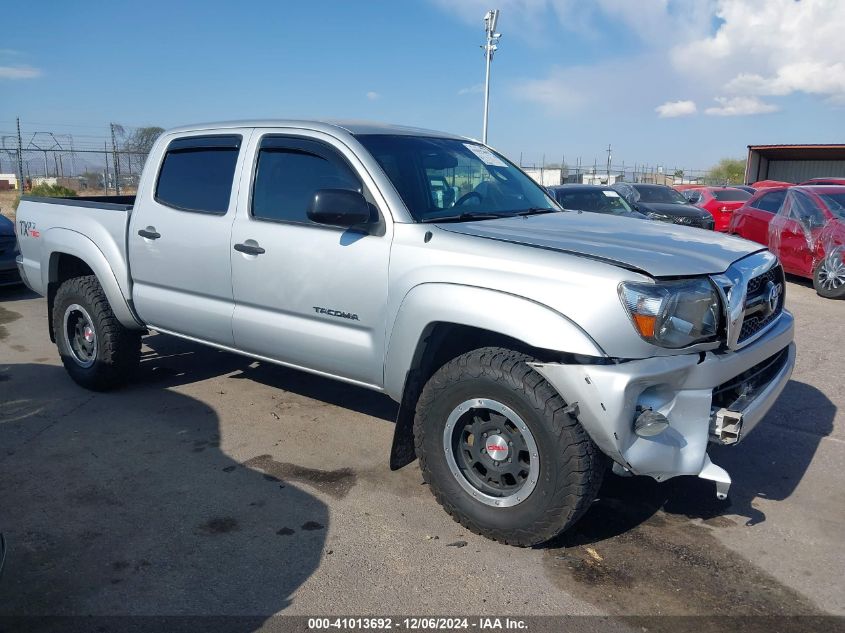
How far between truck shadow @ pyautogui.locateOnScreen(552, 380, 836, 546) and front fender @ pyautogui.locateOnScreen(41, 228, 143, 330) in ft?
11.3

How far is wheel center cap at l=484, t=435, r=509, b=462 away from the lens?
3.32 m

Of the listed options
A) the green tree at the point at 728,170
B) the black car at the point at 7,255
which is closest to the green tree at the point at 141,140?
the black car at the point at 7,255

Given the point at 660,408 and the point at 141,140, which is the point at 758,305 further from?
the point at 141,140

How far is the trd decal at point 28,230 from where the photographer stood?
5.75 metres

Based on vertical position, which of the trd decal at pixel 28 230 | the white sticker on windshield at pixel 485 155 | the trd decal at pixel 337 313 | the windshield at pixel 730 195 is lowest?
the trd decal at pixel 337 313

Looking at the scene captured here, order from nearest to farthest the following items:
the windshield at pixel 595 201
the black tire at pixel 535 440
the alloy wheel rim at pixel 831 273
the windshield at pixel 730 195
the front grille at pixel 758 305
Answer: the black tire at pixel 535 440
the front grille at pixel 758 305
the alloy wheel rim at pixel 831 273
the windshield at pixel 595 201
the windshield at pixel 730 195

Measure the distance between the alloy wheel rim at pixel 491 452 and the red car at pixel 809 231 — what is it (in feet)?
26.4

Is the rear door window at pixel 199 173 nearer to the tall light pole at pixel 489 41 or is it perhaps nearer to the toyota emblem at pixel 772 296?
the toyota emblem at pixel 772 296

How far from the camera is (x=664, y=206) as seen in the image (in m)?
14.7

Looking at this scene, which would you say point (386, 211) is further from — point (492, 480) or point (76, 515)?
point (76, 515)

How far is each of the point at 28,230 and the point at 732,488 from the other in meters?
5.54

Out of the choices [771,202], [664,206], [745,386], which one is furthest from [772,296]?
A: [664,206]

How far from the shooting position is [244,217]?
14.1 feet

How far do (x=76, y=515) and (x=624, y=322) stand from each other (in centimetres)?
287
